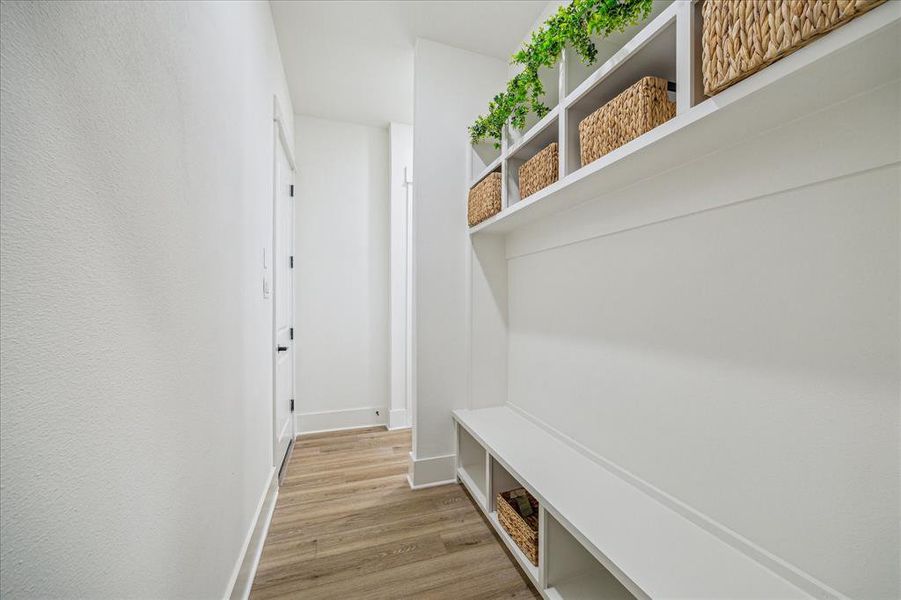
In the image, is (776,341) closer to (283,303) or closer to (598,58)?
(598,58)

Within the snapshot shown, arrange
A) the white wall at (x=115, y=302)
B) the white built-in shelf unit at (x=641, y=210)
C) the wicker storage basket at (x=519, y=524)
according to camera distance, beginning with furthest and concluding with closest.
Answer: the wicker storage basket at (x=519, y=524), the white built-in shelf unit at (x=641, y=210), the white wall at (x=115, y=302)

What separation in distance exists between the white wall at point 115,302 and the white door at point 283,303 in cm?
97

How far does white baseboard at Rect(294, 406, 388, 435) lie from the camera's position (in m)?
2.99

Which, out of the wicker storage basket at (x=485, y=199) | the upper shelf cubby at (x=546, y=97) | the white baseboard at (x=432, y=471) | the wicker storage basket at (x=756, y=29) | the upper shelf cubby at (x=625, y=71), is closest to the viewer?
the wicker storage basket at (x=756, y=29)

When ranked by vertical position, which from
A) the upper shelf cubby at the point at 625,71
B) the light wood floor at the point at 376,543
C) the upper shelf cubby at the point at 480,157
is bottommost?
the light wood floor at the point at 376,543

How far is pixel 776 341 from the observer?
90 centimetres

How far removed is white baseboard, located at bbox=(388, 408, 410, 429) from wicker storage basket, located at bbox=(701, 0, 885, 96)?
2881 millimetres

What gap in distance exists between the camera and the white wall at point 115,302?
44cm

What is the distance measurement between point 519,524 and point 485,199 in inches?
60.3

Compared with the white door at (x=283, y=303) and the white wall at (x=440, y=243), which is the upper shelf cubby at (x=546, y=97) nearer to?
the white wall at (x=440, y=243)

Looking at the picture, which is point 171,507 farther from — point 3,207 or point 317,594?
point 317,594

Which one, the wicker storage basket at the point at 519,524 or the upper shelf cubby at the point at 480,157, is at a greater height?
the upper shelf cubby at the point at 480,157

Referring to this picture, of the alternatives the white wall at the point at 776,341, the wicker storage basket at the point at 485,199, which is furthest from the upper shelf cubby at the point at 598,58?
the wicker storage basket at the point at 485,199

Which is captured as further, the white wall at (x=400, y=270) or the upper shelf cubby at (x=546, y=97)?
the white wall at (x=400, y=270)
